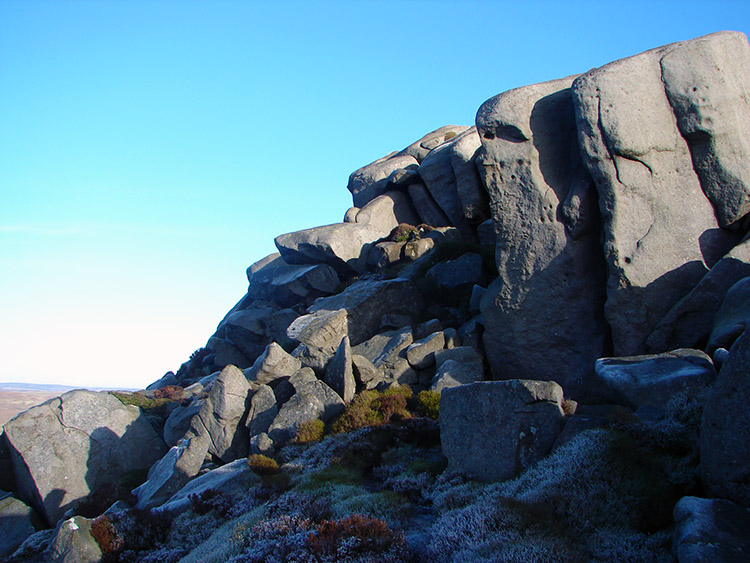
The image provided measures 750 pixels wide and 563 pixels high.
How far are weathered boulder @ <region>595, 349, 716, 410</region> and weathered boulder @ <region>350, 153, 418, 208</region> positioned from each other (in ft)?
86.3

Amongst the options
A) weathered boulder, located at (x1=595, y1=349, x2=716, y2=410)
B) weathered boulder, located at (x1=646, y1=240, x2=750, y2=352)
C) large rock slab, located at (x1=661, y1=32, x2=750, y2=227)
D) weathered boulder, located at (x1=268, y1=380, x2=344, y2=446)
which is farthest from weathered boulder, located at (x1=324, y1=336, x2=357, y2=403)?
large rock slab, located at (x1=661, y1=32, x2=750, y2=227)

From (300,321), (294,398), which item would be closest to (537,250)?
(294,398)

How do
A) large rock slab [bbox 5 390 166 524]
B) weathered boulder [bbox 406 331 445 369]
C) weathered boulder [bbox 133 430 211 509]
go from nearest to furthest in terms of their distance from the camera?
weathered boulder [bbox 133 430 211 509]
large rock slab [bbox 5 390 166 524]
weathered boulder [bbox 406 331 445 369]

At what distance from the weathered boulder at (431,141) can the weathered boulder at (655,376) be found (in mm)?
29438

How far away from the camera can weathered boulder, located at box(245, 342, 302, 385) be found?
763 inches

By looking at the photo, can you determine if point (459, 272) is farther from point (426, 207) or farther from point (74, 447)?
point (74, 447)

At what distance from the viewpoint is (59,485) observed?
18.2m

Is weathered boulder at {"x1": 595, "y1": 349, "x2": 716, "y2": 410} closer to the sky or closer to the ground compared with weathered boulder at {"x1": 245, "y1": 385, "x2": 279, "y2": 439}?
closer to the ground

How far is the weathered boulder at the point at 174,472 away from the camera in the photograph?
15.6 metres

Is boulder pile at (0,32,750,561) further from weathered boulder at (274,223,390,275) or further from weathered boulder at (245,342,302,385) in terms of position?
weathered boulder at (274,223,390,275)

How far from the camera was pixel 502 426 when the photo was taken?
1097cm

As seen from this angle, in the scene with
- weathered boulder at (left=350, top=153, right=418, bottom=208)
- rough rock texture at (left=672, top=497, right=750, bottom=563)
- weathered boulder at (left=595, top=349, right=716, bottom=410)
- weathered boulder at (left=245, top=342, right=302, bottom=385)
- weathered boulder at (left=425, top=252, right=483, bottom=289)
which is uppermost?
weathered boulder at (left=350, top=153, right=418, bottom=208)

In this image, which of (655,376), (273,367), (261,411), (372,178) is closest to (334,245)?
(372,178)

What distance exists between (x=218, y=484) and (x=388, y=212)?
22.1m
